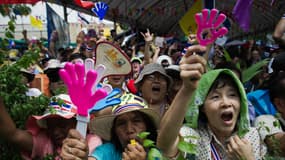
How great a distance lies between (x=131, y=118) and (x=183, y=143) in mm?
589

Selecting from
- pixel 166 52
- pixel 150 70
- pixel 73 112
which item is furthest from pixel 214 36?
pixel 166 52

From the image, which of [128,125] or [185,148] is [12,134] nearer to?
[128,125]

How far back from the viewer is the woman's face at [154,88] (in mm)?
3996

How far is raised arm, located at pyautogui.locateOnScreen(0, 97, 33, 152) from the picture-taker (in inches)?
85.9

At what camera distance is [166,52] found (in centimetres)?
1125

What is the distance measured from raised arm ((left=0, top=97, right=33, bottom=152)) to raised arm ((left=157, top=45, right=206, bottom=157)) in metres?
0.75

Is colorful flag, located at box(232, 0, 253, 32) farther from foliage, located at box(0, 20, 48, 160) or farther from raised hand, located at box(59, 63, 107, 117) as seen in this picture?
raised hand, located at box(59, 63, 107, 117)

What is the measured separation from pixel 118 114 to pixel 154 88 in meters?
1.63

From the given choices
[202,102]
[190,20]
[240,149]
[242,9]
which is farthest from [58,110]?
[190,20]

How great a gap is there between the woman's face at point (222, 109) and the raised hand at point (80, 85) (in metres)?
0.75

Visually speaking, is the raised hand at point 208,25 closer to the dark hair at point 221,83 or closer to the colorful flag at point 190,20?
the dark hair at point 221,83

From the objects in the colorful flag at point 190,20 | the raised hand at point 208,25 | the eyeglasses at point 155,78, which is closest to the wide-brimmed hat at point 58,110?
the raised hand at point 208,25

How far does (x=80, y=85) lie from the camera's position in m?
1.76

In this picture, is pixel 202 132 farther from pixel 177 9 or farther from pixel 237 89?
pixel 177 9
